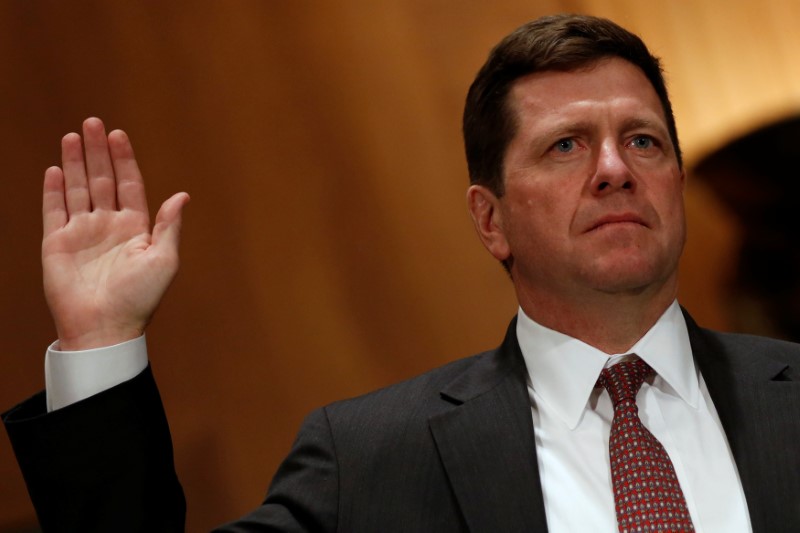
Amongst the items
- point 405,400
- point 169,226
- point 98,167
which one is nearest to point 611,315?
point 405,400

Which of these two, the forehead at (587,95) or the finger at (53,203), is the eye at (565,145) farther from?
the finger at (53,203)

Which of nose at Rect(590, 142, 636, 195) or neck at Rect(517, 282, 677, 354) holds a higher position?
nose at Rect(590, 142, 636, 195)

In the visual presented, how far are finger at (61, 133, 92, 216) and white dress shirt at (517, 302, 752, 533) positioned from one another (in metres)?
0.67

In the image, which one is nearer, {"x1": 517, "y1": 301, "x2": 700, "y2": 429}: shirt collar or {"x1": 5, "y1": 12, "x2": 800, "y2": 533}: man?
{"x1": 5, "y1": 12, "x2": 800, "y2": 533}: man

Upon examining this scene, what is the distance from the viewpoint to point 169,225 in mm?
1391

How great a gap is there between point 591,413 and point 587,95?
47 cm

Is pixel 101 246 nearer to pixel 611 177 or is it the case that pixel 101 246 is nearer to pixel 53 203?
pixel 53 203

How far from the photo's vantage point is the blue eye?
1524mm

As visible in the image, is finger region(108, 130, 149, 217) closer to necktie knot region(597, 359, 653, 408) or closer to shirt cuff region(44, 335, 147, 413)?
shirt cuff region(44, 335, 147, 413)

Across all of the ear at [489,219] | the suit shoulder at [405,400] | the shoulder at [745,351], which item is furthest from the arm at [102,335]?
the shoulder at [745,351]

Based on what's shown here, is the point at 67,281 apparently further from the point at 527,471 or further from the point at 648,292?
the point at 648,292

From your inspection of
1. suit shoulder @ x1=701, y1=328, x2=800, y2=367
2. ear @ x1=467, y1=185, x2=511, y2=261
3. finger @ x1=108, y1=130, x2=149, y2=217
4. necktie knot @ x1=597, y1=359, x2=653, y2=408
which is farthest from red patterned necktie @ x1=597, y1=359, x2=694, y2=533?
finger @ x1=108, y1=130, x2=149, y2=217

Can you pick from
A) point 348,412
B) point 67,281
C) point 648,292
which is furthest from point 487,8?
point 67,281

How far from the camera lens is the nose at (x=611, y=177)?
1.45 m
